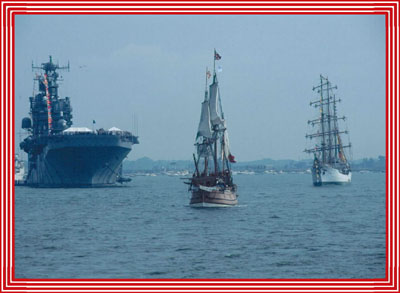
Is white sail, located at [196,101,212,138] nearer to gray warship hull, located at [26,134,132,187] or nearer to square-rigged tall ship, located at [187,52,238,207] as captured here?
square-rigged tall ship, located at [187,52,238,207]

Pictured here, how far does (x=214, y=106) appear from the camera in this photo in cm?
7775

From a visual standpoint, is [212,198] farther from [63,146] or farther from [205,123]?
[63,146]

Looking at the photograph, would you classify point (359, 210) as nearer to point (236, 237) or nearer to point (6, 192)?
point (236, 237)

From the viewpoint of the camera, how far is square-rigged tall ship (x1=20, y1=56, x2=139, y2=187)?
4875 inches

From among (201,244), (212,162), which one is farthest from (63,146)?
(201,244)

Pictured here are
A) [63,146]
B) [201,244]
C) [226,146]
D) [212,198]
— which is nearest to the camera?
[201,244]

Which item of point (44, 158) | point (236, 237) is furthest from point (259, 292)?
point (44, 158)

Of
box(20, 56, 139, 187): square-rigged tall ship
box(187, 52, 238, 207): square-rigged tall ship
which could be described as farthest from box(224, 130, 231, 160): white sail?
box(20, 56, 139, 187): square-rigged tall ship

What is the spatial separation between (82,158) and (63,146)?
4.32 metres

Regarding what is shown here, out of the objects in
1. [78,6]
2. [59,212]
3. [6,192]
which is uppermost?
[78,6]

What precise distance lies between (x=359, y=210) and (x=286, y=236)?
1106 inches

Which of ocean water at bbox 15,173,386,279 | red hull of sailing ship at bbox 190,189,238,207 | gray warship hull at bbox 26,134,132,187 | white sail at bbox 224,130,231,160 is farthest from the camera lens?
gray warship hull at bbox 26,134,132,187

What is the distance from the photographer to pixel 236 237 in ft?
150

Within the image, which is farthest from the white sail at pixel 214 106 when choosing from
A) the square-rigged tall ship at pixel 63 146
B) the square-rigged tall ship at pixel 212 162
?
the square-rigged tall ship at pixel 63 146
